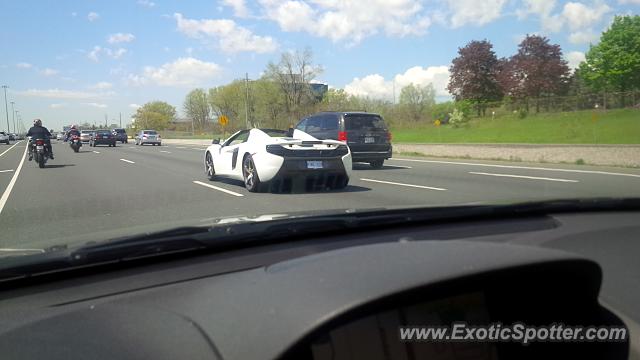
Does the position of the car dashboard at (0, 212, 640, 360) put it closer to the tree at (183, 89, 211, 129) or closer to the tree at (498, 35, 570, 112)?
the tree at (498, 35, 570, 112)

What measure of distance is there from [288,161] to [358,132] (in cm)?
746

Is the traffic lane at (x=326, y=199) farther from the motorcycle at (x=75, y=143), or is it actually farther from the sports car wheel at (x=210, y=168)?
A: the motorcycle at (x=75, y=143)

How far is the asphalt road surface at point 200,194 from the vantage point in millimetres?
7516

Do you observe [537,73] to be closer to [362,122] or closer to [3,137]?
[362,122]

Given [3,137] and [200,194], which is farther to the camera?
[3,137]

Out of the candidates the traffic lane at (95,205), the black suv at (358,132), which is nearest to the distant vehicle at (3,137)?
the traffic lane at (95,205)

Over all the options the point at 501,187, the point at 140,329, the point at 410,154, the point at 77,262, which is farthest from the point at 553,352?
the point at 410,154

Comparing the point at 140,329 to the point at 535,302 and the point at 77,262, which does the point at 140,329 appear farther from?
the point at 535,302

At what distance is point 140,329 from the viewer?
1682 millimetres

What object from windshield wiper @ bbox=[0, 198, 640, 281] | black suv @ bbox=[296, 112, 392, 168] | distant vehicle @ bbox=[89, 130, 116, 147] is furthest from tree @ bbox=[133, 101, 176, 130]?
windshield wiper @ bbox=[0, 198, 640, 281]

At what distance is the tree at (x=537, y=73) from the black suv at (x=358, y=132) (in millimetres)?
45518

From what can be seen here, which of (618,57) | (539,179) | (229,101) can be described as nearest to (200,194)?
(539,179)

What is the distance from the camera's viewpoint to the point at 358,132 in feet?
56.0

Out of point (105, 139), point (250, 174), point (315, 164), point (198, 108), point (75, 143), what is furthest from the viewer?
point (198, 108)
